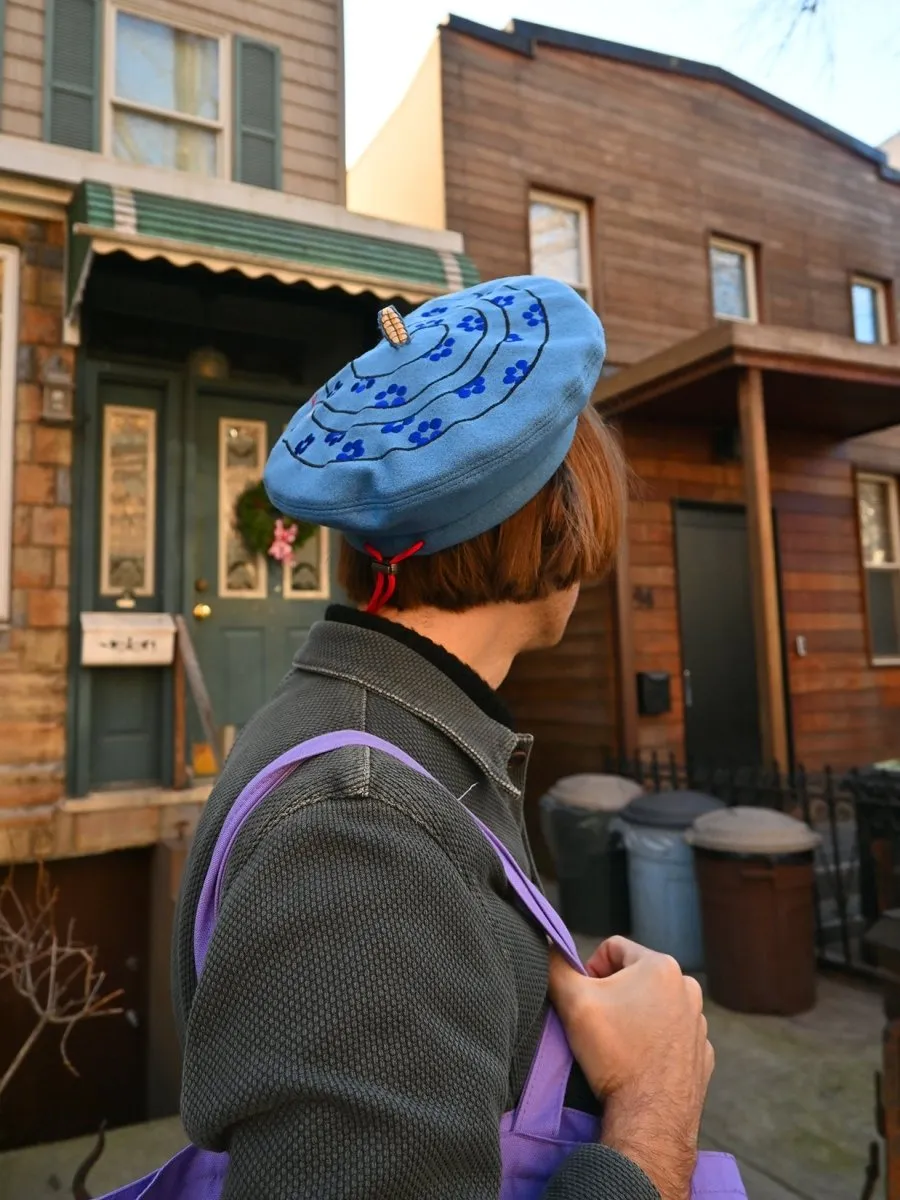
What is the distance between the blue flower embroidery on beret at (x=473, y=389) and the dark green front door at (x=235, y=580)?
16.9 feet

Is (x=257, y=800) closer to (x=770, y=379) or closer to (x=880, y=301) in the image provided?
(x=770, y=379)

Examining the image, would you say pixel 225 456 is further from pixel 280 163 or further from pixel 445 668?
pixel 445 668

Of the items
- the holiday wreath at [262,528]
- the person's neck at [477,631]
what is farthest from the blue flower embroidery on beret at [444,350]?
the holiday wreath at [262,528]

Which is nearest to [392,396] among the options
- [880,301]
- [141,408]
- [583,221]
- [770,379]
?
[141,408]

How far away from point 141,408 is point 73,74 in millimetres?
2351

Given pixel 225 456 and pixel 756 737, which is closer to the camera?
pixel 225 456

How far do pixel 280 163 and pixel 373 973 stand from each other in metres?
6.81

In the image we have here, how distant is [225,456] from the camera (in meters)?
6.11

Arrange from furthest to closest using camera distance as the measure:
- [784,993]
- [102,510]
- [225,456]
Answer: [225,456], [102,510], [784,993]

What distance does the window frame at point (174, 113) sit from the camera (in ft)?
19.0

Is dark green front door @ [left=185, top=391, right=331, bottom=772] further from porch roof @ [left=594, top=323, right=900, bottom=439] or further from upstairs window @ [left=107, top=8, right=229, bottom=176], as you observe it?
porch roof @ [left=594, top=323, right=900, bottom=439]

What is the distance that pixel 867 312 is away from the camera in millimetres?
9844

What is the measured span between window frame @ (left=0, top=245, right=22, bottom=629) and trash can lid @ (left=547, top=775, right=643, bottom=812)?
371cm

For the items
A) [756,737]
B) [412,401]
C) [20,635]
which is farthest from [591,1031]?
[756,737]
